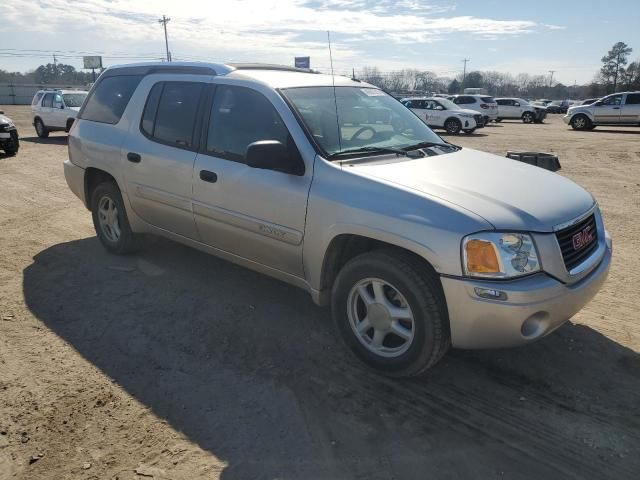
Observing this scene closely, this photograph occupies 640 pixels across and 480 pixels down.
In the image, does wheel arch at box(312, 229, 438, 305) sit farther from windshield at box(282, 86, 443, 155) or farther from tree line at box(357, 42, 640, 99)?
tree line at box(357, 42, 640, 99)

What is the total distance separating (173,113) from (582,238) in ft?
11.0

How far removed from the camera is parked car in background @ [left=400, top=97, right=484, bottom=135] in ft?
76.2

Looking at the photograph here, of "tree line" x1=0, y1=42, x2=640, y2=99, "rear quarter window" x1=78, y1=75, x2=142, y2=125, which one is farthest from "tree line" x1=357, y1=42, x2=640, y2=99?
"rear quarter window" x1=78, y1=75, x2=142, y2=125

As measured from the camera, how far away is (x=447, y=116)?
23594mm

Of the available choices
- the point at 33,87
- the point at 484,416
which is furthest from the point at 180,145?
the point at 33,87

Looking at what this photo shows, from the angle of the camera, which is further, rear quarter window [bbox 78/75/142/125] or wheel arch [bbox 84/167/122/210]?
wheel arch [bbox 84/167/122/210]

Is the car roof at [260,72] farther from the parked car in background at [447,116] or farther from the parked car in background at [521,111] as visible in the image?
the parked car in background at [521,111]

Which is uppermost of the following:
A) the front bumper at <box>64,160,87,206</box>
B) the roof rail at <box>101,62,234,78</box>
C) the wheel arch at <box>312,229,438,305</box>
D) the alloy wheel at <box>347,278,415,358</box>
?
the roof rail at <box>101,62,234,78</box>

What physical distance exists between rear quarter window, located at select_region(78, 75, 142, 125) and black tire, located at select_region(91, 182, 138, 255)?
2.25ft

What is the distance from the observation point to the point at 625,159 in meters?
13.8

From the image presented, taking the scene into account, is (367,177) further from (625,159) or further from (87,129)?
(625,159)

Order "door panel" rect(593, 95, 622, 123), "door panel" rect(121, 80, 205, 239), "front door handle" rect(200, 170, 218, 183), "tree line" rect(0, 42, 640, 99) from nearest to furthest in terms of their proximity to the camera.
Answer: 1. "front door handle" rect(200, 170, 218, 183)
2. "door panel" rect(121, 80, 205, 239)
3. "door panel" rect(593, 95, 622, 123)
4. "tree line" rect(0, 42, 640, 99)

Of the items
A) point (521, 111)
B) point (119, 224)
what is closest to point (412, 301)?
point (119, 224)

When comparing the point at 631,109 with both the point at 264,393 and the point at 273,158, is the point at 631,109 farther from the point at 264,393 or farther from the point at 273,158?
the point at 264,393
